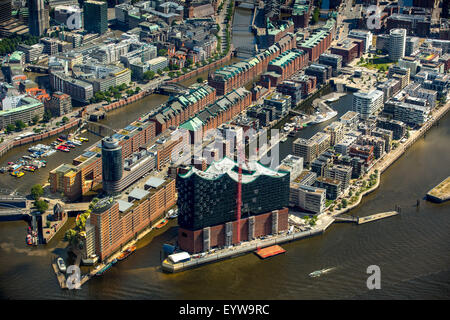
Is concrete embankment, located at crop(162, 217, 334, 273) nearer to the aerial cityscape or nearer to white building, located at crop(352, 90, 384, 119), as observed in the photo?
the aerial cityscape

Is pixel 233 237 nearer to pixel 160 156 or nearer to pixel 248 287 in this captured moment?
pixel 248 287

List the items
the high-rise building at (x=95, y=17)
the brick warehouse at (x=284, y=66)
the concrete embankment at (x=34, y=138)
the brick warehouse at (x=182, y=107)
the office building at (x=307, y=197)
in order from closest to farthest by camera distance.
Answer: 1. the office building at (x=307, y=197)
2. the concrete embankment at (x=34, y=138)
3. the brick warehouse at (x=182, y=107)
4. the brick warehouse at (x=284, y=66)
5. the high-rise building at (x=95, y=17)

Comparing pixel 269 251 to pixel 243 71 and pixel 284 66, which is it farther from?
pixel 284 66

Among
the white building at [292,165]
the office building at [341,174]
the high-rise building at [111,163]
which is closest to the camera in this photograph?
the high-rise building at [111,163]

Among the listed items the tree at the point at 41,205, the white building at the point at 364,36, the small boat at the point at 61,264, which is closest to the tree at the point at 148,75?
the white building at the point at 364,36

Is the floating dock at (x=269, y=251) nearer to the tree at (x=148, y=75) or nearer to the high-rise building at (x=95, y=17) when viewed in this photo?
the tree at (x=148, y=75)

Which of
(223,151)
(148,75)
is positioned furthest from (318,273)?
(148,75)

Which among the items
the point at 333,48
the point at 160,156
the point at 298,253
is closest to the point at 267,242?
the point at 298,253
